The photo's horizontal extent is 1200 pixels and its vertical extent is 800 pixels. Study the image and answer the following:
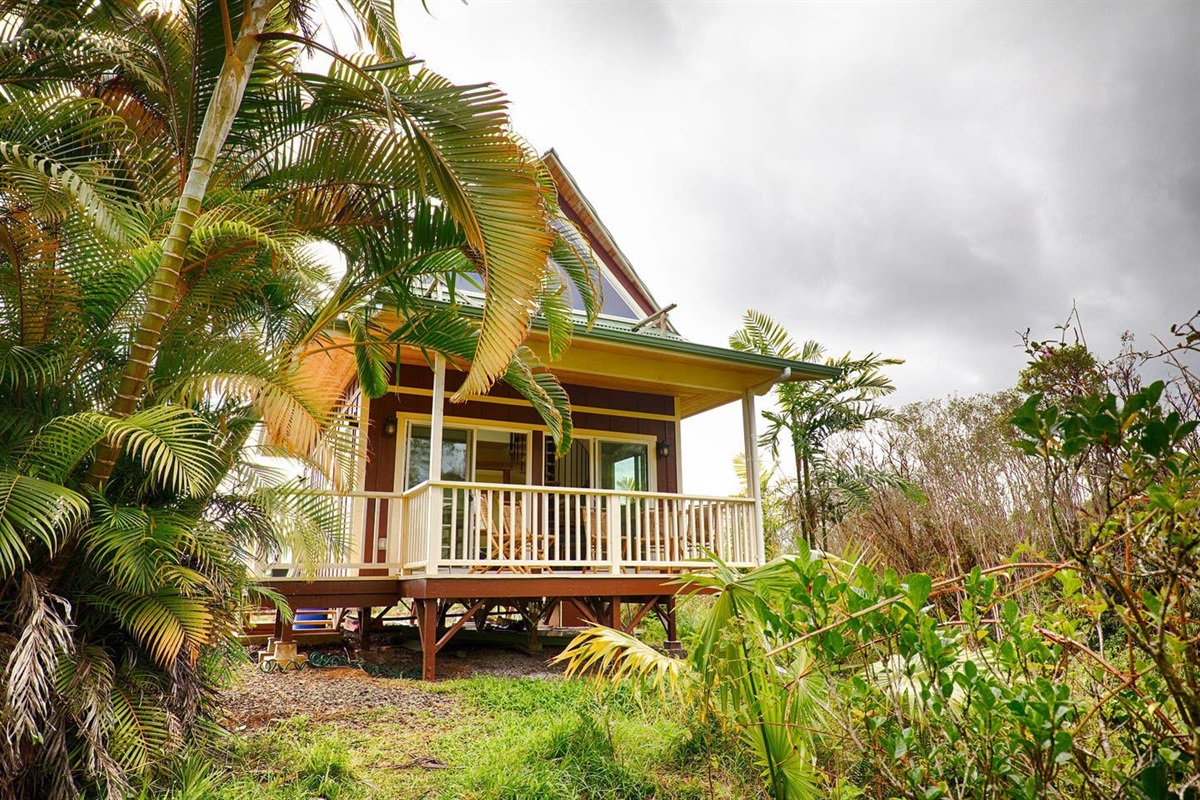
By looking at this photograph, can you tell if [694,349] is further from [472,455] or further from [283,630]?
[283,630]

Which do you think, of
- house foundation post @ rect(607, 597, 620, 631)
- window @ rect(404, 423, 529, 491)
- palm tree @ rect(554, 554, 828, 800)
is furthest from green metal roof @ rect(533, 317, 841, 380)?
palm tree @ rect(554, 554, 828, 800)

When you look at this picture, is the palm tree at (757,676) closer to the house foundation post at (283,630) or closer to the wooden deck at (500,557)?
the wooden deck at (500,557)

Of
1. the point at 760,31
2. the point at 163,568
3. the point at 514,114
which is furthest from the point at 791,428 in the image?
the point at 163,568

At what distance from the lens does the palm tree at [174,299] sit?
11.4ft

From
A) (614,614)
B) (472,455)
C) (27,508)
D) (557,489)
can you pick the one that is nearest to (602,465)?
(472,455)

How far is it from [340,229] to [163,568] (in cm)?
248

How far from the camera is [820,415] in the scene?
12.8 metres

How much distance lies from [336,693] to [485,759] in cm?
208

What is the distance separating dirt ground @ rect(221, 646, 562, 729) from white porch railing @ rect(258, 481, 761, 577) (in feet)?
3.29

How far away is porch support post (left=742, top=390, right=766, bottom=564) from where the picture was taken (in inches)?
380

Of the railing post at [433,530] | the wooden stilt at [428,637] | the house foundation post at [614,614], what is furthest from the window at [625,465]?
the wooden stilt at [428,637]

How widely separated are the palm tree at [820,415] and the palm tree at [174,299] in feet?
27.2

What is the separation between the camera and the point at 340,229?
17.1 feet

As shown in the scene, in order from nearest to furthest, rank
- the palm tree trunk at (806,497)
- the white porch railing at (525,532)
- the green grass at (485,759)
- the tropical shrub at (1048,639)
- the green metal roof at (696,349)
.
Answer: the tropical shrub at (1048,639) → the green grass at (485,759) → the white porch railing at (525,532) → the green metal roof at (696,349) → the palm tree trunk at (806,497)
